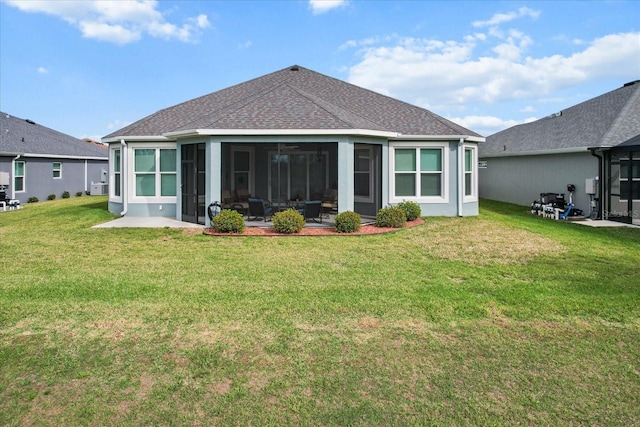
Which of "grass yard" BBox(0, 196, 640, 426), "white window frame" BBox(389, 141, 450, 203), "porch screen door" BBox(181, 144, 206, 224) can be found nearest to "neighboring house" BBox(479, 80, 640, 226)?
"white window frame" BBox(389, 141, 450, 203)

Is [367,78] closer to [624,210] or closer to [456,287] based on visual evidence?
[624,210]

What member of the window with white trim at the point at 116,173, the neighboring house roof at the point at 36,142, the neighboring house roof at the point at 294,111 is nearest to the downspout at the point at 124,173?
the neighboring house roof at the point at 294,111

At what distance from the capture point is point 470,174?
55.4ft

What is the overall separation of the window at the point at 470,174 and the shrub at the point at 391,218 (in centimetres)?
416

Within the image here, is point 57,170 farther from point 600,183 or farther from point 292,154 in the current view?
point 600,183

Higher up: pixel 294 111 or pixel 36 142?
pixel 36 142

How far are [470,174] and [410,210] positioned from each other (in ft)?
12.2

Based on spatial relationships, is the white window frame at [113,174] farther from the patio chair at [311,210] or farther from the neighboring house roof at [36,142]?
the neighboring house roof at [36,142]

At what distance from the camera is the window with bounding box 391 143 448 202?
A: 16.0 metres

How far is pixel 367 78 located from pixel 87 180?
64.7 feet

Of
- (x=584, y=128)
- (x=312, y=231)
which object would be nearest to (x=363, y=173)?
(x=312, y=231)

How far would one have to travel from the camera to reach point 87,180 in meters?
30.8

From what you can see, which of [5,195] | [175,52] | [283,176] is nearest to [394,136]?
[283,176]

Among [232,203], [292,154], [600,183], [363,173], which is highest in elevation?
[292,154]
